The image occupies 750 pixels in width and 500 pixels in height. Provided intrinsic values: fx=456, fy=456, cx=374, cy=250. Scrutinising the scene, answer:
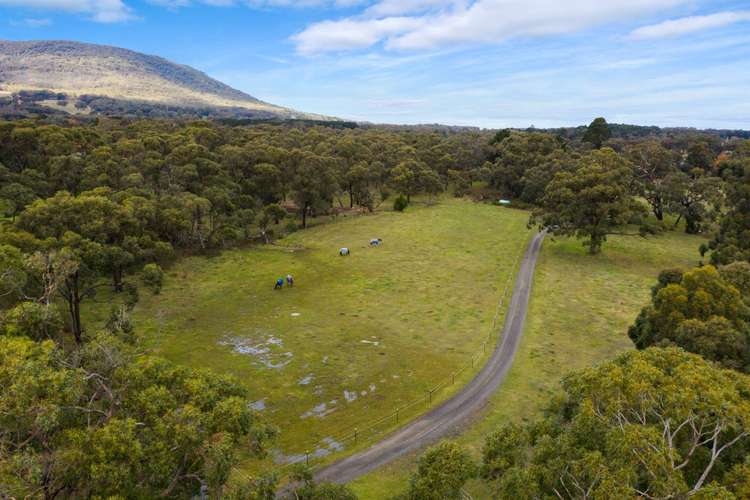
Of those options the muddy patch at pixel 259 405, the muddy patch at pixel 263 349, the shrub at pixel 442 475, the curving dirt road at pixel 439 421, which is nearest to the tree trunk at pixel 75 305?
the muddy patch at pixel 263 349

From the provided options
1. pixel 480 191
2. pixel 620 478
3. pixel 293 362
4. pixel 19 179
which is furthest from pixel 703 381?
pixel 480 191

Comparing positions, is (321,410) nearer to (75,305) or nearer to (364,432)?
(364,432)

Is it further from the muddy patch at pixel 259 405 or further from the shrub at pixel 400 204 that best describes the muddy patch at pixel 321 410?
the shrub at pixel 400 204

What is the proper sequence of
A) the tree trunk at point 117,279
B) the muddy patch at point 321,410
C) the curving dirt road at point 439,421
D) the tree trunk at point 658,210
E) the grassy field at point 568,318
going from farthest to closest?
the tree trunk at point 658,210 → the tree trunk at point 117,279 → the muddy patch at point 321,410 → the grassy field at point 568,318 → the curving dirt road at point 439,421

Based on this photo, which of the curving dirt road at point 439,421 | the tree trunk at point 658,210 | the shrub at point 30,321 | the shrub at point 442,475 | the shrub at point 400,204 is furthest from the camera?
the shrub at point 400,204

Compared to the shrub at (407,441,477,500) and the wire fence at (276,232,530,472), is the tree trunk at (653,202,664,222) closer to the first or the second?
the wire fence at (276,232,530,472)

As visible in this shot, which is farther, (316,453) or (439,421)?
(439,421)

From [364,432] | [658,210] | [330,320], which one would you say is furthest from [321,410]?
[658,210]
